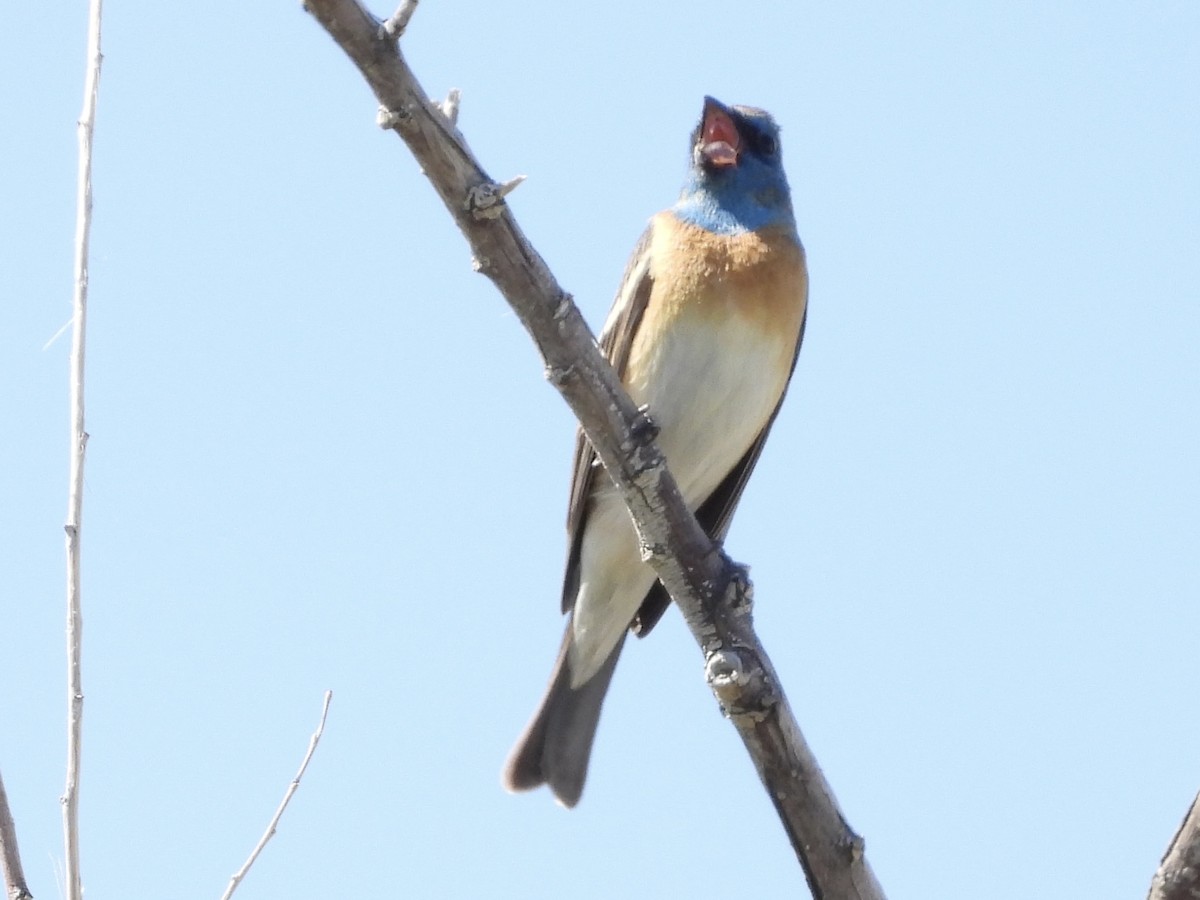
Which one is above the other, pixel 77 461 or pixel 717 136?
pixel 717 136

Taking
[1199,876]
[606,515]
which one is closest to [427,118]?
[1199,876]

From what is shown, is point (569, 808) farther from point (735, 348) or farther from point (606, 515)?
point (735, 348)

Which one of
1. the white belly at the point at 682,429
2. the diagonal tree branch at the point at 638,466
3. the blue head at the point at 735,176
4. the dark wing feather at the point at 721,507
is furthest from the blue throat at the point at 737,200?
the diagonal tree branch at the point at 638,466

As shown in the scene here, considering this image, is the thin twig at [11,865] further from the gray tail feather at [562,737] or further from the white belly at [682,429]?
the gray tail feather at [562,737]

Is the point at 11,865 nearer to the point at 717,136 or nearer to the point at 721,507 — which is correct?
the point at 721,507

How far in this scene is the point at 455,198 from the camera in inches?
151

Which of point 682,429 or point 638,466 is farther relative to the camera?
point 682,429

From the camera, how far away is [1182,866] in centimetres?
341

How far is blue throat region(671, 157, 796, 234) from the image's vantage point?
6.34 metres

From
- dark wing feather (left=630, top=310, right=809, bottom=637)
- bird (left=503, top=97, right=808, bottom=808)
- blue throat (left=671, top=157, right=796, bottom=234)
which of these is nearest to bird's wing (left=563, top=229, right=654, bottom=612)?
bird (left=503, top=97, right=808, bottom=808)

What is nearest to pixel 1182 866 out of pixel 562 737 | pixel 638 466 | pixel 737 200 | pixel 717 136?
pixel 638 466

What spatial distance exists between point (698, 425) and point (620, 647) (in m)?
1.06

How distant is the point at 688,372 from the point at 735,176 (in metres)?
1.07

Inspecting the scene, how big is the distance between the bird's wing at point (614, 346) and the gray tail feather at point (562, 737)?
1.35 feet
